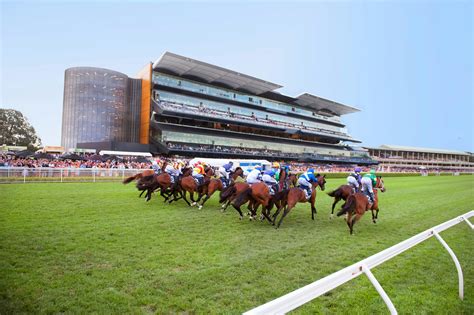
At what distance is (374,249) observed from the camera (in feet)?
16.9

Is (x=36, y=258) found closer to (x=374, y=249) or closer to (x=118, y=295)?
(x=118, y=295)

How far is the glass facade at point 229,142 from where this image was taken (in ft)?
125

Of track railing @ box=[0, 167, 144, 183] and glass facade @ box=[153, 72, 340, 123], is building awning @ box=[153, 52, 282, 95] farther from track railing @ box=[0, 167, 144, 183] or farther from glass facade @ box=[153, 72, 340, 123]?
track railing @ box=[0, 167, 144, 183]

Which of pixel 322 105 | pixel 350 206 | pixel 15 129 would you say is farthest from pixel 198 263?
pixel 322 105

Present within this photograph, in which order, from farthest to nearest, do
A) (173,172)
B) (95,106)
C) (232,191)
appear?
(95,106)
(173,172)
(232,191)

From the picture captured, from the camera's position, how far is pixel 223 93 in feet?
151

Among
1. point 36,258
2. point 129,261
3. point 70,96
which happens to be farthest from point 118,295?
point 70,96

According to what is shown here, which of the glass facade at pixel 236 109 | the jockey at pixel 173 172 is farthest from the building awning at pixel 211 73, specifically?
the jockey at pixel 173 172

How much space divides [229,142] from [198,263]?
40093 mm

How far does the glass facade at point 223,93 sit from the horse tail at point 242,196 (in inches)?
1390

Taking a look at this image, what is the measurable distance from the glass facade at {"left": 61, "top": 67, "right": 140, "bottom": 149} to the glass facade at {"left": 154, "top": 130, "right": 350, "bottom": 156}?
701 centimetres

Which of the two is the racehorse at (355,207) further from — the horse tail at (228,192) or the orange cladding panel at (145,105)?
the orange cladding panel at (145,105)

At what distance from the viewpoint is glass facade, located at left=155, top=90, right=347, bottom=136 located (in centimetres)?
3956

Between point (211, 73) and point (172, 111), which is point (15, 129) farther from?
point (211, 73)
